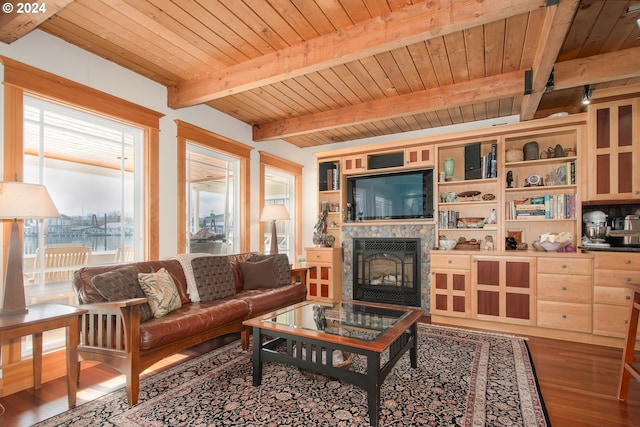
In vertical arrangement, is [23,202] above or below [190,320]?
above

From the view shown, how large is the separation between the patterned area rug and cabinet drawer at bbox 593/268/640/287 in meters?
1.17

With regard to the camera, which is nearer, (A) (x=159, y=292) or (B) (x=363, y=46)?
(B) (x=363, y=46)

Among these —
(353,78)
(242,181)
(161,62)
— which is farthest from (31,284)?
(353,78)

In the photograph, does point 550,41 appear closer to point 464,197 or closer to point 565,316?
point 464,197

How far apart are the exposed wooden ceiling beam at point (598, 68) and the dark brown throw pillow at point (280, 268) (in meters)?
3.30

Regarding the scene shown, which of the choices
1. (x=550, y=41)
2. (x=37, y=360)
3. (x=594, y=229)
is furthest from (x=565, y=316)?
(x=37, y=360)

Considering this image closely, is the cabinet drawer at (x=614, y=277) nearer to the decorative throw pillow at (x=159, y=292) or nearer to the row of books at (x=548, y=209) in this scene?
the row of books at (x=548, y=209)

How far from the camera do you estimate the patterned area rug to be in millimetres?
1844

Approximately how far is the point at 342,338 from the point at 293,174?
3944 mm

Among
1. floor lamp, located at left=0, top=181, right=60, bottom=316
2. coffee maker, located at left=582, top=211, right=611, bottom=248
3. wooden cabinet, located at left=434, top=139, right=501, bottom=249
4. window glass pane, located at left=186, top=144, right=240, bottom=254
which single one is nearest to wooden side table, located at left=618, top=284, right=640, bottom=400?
coffee maker, located at left=582, top=211, right=611, bottom=248

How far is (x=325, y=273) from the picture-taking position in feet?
15.8

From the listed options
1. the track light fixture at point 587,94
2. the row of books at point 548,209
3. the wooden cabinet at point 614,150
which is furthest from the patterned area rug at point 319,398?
the track light fixture at point 587,94

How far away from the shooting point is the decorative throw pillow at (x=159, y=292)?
8.12ft

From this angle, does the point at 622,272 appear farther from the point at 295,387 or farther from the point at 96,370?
the point at 96,370
